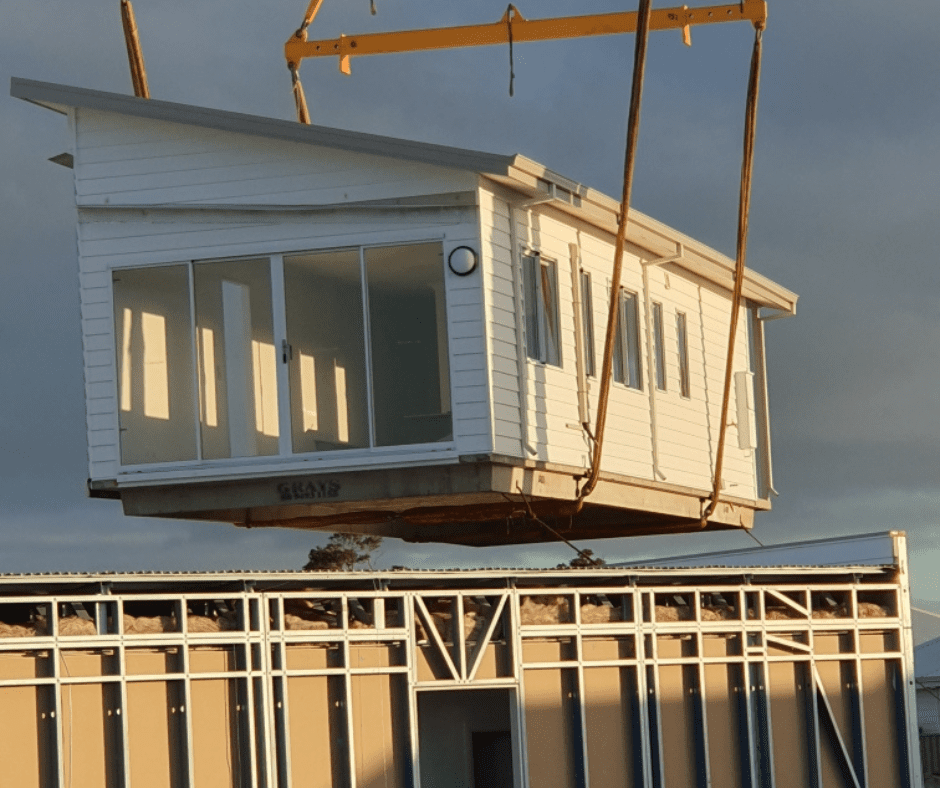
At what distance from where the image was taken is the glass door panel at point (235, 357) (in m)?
21.3

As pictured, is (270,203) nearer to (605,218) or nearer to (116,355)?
(116,355)

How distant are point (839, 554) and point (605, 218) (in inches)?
220

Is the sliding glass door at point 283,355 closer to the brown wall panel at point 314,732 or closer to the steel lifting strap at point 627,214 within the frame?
the steel lifting strap at point 627,214

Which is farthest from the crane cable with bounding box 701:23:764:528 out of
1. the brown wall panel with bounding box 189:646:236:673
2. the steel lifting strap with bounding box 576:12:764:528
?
the brown wall panel with bounding box 189:646:236:673

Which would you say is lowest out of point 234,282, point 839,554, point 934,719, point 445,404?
point 934,719

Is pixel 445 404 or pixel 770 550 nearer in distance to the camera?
pixel 445 404

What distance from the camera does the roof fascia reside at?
67.9ft

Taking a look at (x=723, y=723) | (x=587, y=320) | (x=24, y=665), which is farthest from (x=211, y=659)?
(x=587, y=320)

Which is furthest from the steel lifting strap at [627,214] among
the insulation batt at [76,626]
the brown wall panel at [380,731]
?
the insulation batt at [76,626]

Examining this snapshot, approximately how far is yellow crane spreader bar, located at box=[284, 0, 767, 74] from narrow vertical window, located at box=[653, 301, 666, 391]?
166 inches

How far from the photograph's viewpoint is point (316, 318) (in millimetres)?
21109

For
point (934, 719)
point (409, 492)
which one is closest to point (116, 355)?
point (409, 492)

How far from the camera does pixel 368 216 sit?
21.1 metres

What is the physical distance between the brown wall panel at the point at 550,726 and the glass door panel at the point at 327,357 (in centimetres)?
353
